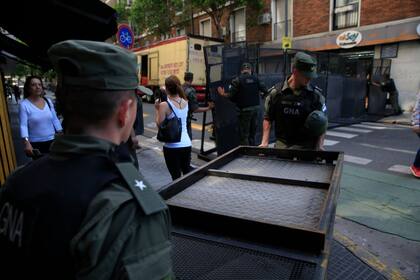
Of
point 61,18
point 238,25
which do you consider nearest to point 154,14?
point 238,25

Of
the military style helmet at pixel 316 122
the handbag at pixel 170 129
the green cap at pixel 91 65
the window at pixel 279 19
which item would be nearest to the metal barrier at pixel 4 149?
the handbag at pixel 170 129

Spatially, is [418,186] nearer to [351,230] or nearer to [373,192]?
[373,192]

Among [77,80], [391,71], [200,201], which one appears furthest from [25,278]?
[391,71]

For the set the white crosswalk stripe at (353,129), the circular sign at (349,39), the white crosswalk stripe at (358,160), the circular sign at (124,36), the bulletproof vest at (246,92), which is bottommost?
the white crosswalk stripe at (358,160)

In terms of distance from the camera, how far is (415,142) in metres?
9.07

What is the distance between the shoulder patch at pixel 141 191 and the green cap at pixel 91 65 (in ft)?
0.85

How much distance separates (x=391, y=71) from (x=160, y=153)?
12817 millimetres

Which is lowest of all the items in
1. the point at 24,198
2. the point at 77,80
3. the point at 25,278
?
the point at 25,278

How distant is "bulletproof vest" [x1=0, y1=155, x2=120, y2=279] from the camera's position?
3.07ft

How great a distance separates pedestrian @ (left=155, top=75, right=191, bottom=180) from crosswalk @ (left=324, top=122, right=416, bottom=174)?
4068mm

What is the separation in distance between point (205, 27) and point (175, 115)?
85.1ft

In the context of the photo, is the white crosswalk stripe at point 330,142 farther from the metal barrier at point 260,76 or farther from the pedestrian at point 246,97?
the pedestrian at point 246,97

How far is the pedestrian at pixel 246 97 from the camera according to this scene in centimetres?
704

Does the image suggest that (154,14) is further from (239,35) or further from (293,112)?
(293,112)
